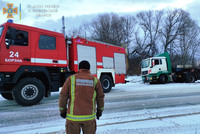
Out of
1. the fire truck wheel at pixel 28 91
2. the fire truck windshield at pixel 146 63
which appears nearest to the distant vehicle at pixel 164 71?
the fire truck windshield at pixel 146 63

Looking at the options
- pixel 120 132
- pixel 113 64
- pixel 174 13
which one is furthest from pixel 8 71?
pixel 174 13

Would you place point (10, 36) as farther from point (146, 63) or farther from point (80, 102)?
→ point (146, 63)

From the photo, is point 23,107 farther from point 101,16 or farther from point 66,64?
point 101,16

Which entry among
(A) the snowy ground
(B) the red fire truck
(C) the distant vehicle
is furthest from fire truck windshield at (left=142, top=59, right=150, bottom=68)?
(A) the snowy ground

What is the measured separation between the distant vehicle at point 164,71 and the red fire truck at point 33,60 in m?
8.54

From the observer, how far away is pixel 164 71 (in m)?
14.6

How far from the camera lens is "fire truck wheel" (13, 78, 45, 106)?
205 inches

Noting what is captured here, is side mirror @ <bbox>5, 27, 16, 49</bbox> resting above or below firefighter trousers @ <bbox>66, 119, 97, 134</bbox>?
above

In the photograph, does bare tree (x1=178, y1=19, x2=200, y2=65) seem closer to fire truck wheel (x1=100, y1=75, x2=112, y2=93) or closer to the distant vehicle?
the distant vehicle

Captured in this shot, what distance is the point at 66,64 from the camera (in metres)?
6.65

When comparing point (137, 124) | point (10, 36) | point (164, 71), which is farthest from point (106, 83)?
point (164, 71)

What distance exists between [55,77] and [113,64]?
4.22 meters

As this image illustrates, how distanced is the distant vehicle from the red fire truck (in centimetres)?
854

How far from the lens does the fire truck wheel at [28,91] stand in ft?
17.0
